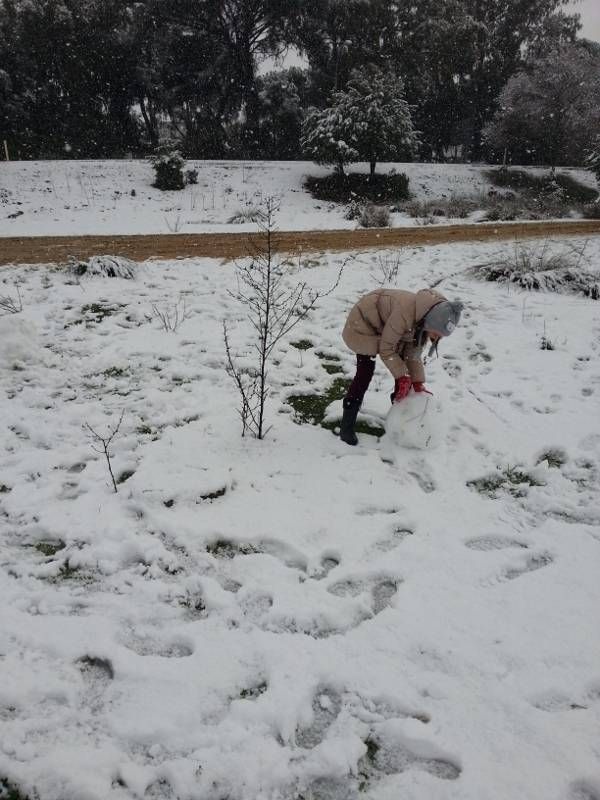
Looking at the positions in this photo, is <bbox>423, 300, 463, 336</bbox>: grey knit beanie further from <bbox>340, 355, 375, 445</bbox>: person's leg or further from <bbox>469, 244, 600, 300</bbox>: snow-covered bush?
<bbox>469, 244, 600, 300</bbox>: snow-covered bush

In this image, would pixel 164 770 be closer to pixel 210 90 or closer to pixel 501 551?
pixel 501 551

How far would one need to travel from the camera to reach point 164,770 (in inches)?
69.1

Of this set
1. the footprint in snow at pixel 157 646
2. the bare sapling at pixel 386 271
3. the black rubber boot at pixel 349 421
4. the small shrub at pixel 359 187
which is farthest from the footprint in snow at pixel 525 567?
the small shrub at pixel 359 187

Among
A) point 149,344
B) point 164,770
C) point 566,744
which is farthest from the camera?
point 149,344

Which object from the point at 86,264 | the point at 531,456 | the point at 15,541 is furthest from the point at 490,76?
the point at 15,541

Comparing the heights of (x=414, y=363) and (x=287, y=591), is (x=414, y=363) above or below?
above

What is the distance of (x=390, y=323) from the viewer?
10.4 feet

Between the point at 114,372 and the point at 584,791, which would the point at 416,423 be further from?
the point at 114,372

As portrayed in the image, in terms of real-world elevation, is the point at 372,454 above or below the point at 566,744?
above

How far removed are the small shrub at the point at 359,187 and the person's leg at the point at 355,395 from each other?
53.4 feet

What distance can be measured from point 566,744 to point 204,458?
2510 mm

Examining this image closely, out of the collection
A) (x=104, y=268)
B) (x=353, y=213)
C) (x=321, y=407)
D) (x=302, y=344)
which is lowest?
(x=321, y=407)

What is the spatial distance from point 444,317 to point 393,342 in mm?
364

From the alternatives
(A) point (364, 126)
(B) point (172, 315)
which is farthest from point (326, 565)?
(A) point (364, 126)
